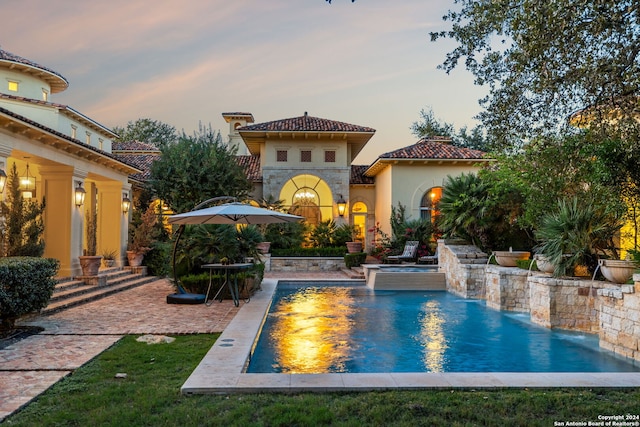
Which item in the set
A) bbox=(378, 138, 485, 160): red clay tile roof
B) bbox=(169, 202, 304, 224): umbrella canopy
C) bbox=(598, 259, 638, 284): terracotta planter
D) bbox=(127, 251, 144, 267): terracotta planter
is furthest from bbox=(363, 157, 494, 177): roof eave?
bbox=(598, 259, 638, 284): terracotta planter

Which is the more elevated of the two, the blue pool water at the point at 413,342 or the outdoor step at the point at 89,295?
the outdoor step at the point at 89,295

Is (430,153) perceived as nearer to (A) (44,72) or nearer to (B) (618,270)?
(B) (618,270)

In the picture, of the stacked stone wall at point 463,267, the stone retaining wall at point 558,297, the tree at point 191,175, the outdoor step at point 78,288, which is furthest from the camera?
the tree at point 191,175

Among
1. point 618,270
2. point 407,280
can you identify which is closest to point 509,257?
point 407,280

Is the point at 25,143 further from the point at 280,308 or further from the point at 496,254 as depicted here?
the point at 496,254

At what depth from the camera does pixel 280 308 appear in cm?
1213

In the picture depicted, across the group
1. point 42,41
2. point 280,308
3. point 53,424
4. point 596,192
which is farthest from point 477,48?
point 42,41

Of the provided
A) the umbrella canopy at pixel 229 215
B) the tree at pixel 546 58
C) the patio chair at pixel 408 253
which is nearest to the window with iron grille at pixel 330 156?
the patio chair at pixel 408 253

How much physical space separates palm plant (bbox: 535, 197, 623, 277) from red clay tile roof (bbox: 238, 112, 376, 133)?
1531 centimetres

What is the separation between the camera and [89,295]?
12273 mm

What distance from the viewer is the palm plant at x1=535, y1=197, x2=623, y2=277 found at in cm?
971

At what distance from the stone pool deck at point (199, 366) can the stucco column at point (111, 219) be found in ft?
25.9

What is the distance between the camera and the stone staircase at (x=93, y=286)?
10914mm

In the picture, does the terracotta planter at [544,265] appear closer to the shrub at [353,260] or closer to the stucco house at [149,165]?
the shrub at [353,260]
